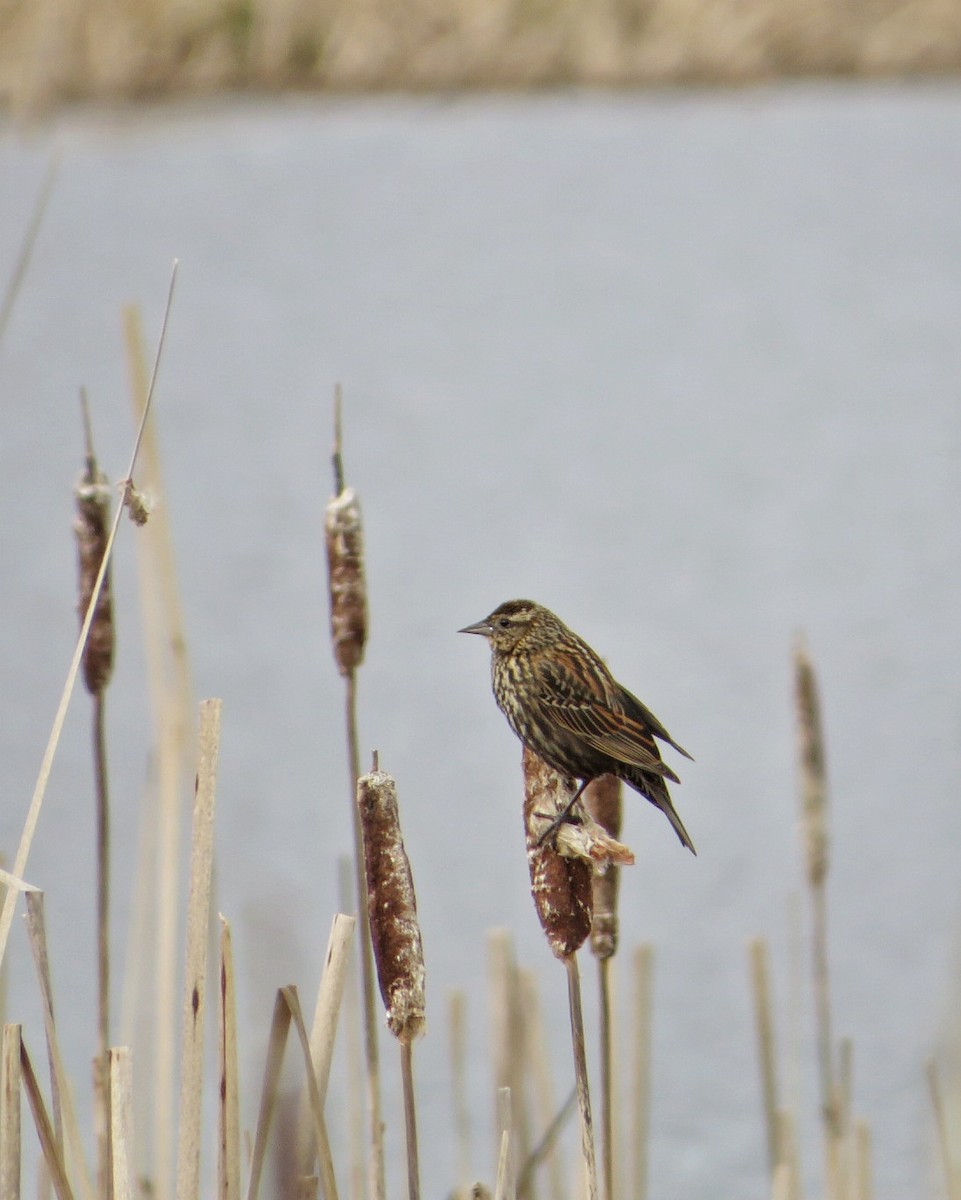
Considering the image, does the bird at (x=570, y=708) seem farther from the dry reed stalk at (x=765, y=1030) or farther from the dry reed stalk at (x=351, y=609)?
the dry reed stalk at (x=765, y=1030)

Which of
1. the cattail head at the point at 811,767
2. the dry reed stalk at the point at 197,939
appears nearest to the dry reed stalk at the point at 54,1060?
the dry reed stalk at the point at 197,939

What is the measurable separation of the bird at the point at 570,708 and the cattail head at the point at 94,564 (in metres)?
0.48

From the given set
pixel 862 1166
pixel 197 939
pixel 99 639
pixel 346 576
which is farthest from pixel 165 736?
pixel 862 1166

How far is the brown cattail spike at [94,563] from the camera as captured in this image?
1.88 m

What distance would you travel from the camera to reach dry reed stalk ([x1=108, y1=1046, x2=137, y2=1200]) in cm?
169

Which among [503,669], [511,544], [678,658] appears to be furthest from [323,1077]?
[511,544]

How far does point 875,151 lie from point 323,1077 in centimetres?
663

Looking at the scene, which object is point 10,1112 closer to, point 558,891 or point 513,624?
point 558,891

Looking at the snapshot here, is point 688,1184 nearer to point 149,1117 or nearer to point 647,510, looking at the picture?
point 149,1117

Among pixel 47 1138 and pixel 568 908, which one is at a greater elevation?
pixel 568 908

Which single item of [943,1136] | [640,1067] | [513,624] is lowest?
[943,1136]

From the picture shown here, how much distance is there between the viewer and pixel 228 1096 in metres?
1.67

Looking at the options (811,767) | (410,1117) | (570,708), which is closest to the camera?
(410,1117)

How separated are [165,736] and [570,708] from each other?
61cm
